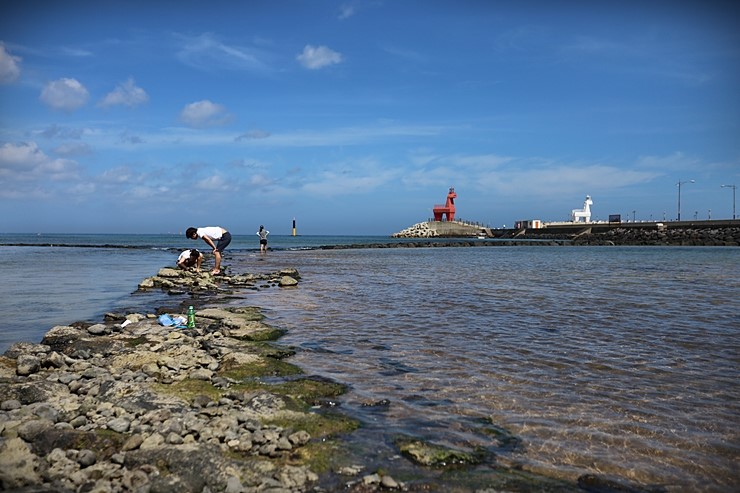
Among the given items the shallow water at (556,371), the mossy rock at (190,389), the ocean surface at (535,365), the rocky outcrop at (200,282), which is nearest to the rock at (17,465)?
the mossy rock at (190,389)

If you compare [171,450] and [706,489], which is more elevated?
[171,450]

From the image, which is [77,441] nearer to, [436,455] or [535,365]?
[436,455]

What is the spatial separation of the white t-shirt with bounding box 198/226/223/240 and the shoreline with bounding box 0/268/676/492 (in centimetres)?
1188

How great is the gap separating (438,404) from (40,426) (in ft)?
14.5

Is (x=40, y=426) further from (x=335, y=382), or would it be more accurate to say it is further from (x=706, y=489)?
(x=706, y=489)

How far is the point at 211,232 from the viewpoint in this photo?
21.0 metres

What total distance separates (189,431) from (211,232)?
1647 centimetres

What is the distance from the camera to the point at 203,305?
15641 millimetres

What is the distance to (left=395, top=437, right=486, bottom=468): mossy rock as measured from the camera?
5.00 meters

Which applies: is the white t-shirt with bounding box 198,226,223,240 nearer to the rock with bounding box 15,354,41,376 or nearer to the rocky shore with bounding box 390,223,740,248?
the rock with bounding box 15,354,41,376

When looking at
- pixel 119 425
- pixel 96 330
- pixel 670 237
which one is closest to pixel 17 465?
pixel 119 425

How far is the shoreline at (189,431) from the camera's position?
14.7 ft

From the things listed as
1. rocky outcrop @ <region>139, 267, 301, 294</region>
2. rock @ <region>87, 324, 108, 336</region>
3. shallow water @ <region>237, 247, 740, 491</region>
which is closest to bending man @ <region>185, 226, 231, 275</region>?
rocky outcrop @ <region>139, 267, 301, 294</region>

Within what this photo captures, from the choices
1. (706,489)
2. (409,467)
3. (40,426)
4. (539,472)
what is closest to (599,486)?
(539,472)
